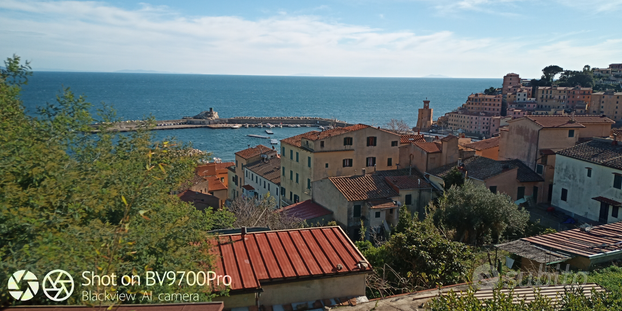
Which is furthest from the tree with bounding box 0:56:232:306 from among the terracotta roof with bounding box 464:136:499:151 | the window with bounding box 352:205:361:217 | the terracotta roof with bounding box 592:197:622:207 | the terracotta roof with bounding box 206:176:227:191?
the terracotta roof with bounding box 464:136:499:151

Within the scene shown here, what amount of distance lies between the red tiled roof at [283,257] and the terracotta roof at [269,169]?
21974 millimetres

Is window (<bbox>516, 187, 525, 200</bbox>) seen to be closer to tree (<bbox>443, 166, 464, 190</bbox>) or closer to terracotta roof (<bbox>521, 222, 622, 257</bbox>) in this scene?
tree (<bbox>443, 166, 464, 190</bbox>)

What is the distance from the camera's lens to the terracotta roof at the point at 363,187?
76.6ft

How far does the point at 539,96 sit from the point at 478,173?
344 ft

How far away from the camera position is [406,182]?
25.6 metres

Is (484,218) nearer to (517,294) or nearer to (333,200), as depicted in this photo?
(333,200)

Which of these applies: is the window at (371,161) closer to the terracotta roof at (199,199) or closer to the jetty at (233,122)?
the terracotta roof at (199,199)

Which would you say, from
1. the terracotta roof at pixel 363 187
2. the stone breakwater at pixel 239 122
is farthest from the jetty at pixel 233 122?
the terracotta roof at pixel 363 187

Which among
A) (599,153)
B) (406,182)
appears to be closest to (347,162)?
(406,182)

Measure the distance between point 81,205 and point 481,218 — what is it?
1616 centimetres

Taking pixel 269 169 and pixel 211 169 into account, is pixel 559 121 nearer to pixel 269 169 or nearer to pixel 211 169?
pixel 269 169

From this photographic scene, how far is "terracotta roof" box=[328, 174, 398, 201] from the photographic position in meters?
23.3

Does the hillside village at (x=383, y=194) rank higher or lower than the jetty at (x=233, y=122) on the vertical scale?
higher

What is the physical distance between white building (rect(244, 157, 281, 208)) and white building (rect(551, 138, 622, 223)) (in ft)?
55.8
